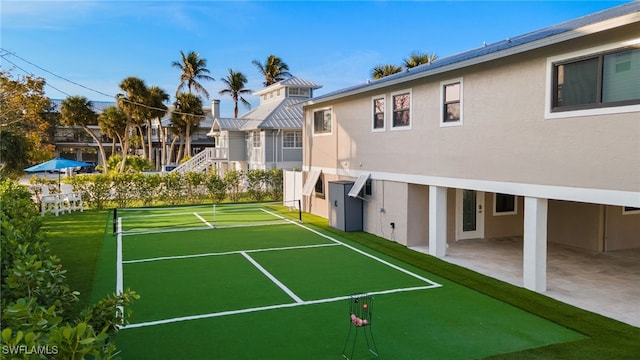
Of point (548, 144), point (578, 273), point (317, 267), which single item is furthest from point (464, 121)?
point (317, 267)

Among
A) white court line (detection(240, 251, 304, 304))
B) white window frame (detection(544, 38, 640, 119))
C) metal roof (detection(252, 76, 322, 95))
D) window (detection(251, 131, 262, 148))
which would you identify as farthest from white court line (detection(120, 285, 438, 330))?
metal roof (detection(252, 76, 322, 95))

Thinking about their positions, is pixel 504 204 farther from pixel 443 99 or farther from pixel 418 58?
pixel 418 58

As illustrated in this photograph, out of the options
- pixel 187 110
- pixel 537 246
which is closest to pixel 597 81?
pixel 537 246

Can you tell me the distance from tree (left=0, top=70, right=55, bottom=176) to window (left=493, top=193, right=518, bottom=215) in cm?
1598

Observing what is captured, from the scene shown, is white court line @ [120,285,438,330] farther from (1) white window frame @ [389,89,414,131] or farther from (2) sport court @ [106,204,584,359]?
(1) white window frame @ [389,89,414,131]

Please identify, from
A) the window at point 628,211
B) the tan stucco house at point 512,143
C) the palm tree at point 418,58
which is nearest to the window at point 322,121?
the tan stucco house at point 512,143

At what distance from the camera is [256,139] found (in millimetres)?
34719

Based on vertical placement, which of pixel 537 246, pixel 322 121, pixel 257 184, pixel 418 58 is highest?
pixel 418 58

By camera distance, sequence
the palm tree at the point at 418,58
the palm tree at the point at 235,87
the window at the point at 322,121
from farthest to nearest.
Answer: the palm tree at the point at 235,87 < the palm tree at the point at 418,58 < the window at the point at 322,121

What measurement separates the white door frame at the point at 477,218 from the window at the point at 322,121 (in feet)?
24.1

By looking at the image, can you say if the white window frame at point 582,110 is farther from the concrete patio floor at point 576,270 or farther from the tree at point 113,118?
the tree at point 113,118

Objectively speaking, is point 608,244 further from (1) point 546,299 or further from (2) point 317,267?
(2) point 317,267

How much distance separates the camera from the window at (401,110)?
47.4 ft

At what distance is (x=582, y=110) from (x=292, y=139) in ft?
85.3
